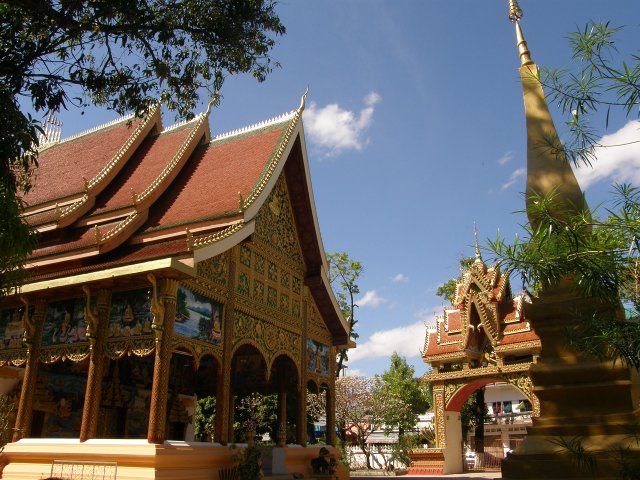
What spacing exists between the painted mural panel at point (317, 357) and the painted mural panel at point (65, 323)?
5098mm

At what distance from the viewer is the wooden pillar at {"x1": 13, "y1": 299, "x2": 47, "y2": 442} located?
30.9 feet

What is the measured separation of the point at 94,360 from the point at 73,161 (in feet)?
22.8

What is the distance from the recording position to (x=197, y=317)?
30.3 ft

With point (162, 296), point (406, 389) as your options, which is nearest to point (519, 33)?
point (162, 296)

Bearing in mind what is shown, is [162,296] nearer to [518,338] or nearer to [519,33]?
[519,33]

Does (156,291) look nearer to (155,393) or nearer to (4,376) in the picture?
(155,393)

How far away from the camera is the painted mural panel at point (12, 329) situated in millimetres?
10078

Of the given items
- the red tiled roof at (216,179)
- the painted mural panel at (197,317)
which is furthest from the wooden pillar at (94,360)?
the red tiled roof at (216,179)

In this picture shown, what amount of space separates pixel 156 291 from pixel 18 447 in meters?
3.54

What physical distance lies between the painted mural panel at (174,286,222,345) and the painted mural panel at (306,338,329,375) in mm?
3524

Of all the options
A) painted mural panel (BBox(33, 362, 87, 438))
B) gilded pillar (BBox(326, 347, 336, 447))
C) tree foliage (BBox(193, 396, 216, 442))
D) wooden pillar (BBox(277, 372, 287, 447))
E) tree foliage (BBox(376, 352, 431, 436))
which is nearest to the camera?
painted mural panel (BBox(33, 362, 87, 438))

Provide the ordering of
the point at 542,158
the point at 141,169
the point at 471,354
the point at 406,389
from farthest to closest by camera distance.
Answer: the point at 406,389 → the point at 471,354 → the point at 141,169 → the point at 542,158

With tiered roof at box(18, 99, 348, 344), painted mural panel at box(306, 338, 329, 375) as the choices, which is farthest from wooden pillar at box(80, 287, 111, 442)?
painted mural panel at box(306, 338, 329, 375)

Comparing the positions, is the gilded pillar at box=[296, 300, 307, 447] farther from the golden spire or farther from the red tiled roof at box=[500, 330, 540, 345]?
the red tiled roof at box=[500, 330, 540, 345]
